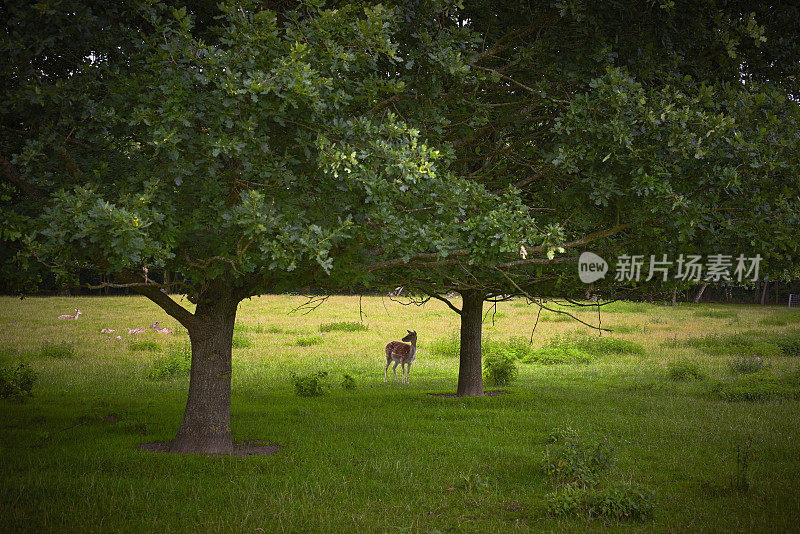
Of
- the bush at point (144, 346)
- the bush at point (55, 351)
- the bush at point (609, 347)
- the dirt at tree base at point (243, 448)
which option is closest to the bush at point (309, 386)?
the dirt at tree base at point (243, 448)

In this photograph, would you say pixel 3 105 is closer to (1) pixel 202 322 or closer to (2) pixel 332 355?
(1) pixel 202 322

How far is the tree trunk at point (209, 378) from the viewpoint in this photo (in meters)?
13.3

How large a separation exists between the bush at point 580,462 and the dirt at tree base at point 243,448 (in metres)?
6.27

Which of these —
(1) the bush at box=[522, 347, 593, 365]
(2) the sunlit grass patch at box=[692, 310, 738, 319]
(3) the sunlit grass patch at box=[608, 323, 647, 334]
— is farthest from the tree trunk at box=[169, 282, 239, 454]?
(2) the sunlit grass patch at box=[692, 310, 738, 319]

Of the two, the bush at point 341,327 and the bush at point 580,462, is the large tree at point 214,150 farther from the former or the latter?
the bush at point 341,327

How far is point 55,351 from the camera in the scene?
29828mm

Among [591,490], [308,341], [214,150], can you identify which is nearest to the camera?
[214,150]

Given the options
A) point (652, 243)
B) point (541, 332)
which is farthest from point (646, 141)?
point (541, 332)

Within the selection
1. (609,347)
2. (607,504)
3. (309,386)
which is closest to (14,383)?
(309,386)

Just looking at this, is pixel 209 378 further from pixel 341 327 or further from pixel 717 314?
pixel 717 314

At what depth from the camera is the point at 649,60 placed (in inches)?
448

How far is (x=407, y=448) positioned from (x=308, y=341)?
76.3 feet

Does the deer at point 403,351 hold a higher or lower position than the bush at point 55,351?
higher

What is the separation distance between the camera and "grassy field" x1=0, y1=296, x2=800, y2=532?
9391 millimetres
